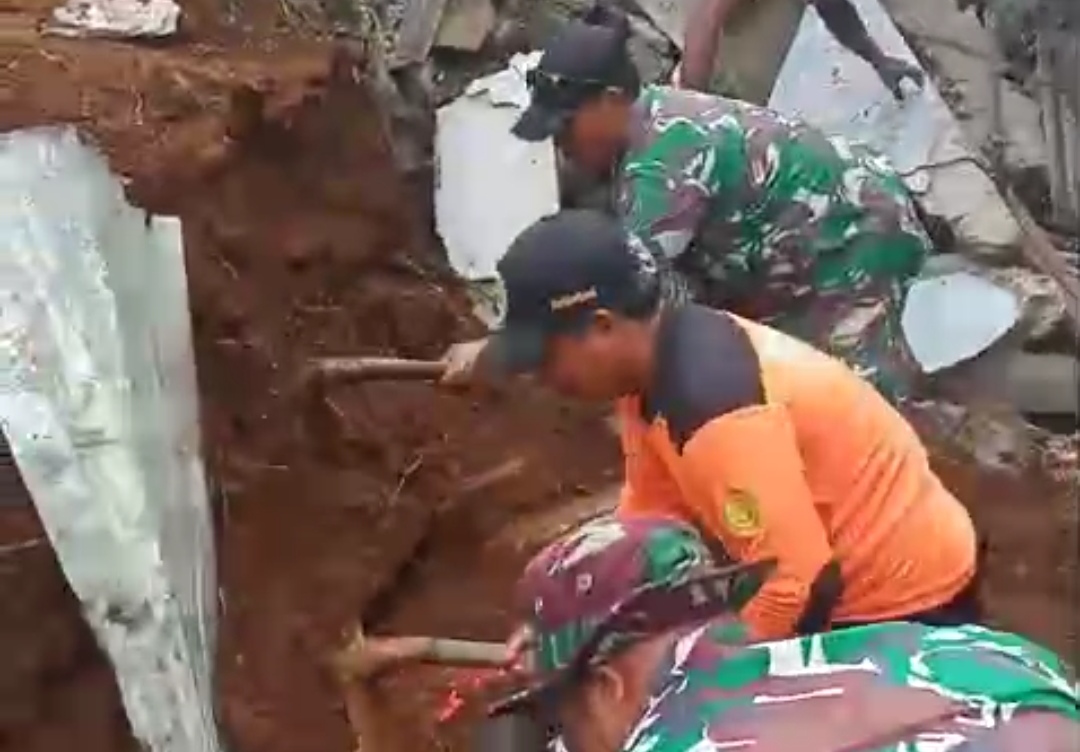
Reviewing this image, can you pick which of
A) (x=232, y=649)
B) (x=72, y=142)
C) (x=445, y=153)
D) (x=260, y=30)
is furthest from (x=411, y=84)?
(x=232, y=649)

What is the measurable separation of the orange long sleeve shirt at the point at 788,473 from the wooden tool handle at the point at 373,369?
1713 millimetres

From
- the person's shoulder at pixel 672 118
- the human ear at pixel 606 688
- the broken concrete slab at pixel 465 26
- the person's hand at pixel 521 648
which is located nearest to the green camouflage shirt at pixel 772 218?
the person's shoulder at pixel 672 118

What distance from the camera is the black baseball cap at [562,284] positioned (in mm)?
2859

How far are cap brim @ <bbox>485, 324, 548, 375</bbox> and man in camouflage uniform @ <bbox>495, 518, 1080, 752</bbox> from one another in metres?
0.68

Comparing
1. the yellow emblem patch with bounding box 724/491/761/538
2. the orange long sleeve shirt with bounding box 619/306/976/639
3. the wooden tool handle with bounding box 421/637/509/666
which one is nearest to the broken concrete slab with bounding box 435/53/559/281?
the wooden tool handle with bounding box 421/637/509/666

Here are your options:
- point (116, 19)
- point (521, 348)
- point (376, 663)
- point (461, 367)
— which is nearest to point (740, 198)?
point (461, 367)

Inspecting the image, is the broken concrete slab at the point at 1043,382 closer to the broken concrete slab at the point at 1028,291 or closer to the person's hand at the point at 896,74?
the broken concrete slab at the point at 1028,291

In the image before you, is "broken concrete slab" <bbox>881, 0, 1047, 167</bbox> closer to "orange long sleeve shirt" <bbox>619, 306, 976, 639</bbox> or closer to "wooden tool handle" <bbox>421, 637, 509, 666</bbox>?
"wooden tool handle" <bbox>421, 637, 509, 666</bbox>

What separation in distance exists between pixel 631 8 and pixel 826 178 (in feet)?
11.2

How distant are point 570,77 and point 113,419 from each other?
109 centimetres

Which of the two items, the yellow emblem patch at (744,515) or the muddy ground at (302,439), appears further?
the muddy ground at (302,439)

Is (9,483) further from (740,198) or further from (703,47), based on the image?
(703,47)

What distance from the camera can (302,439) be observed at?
509 centimetres

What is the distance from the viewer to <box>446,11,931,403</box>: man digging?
4.02 meters
